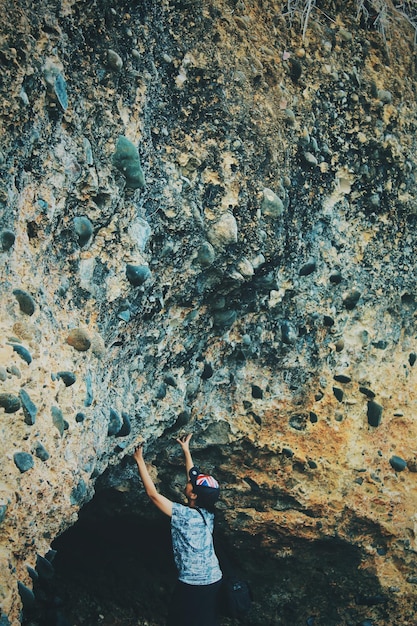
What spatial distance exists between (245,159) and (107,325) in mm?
974

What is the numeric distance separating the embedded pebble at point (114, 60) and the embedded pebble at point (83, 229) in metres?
0.57

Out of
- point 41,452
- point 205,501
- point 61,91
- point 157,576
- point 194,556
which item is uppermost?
point 61,91

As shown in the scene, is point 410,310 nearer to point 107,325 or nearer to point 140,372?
point 140,372

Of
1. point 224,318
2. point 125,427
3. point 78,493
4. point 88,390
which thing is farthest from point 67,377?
point 224,318

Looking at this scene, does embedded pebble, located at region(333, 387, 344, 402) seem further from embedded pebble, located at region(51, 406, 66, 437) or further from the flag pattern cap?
embedded pebble, located at region(51, 406, 66, 437)

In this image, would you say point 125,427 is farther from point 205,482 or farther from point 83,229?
point 83,229

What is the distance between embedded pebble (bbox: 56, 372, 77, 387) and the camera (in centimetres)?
200

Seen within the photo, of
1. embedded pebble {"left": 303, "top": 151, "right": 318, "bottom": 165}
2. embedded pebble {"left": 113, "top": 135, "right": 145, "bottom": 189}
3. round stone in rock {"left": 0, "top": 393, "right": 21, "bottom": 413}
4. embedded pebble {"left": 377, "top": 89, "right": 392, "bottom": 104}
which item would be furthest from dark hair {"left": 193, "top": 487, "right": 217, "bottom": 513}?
embedded pebble {"left": 377, "top": 89, "right": 392, "bottom": 104}

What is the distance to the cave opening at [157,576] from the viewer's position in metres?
3.05

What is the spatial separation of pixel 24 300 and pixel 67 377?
0.33m

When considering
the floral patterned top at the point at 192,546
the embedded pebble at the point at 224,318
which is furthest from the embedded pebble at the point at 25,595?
the embedded pebble at the point at 224,318

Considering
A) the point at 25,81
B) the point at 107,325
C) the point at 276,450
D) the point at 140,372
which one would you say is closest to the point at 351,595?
the point at 276,450

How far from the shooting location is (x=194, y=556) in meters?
2.61

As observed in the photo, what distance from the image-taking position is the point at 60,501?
6.50ft
